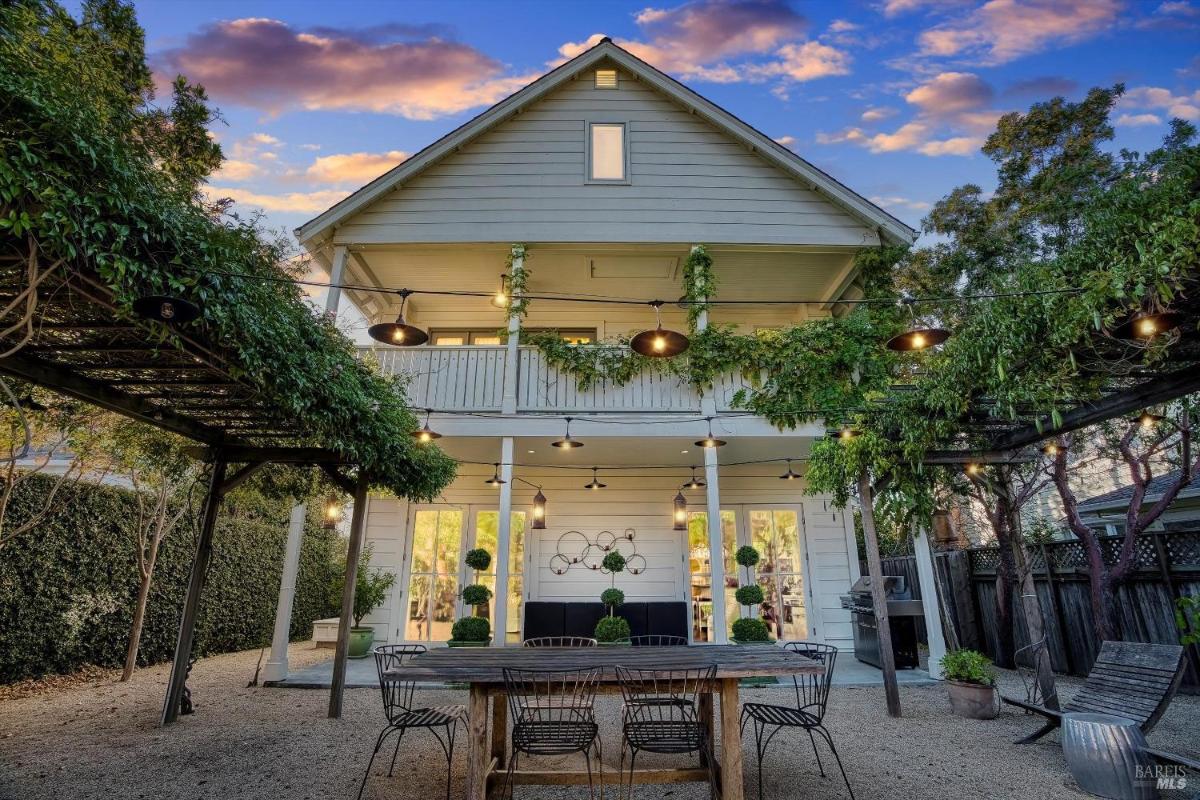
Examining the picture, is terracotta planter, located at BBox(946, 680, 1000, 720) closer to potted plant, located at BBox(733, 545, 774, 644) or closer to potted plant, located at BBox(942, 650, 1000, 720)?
potted plant, located at BBox(942, 650, 1000, 720)

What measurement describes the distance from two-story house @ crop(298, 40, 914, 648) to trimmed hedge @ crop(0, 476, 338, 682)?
269cm

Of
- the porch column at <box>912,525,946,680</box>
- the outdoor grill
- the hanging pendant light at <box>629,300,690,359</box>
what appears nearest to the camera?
the hanging pendant light at <box>629,300,690,359</box>

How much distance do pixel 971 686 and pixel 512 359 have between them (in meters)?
6.56

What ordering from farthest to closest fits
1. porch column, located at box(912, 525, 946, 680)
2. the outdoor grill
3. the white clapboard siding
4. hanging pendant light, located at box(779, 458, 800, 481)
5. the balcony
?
hanging pendant light, located at box(779, 458, 800, 481), the white clapboard siding, the balcony, the outdoor grill, porch column, located at box(912, 525, 946, 680)

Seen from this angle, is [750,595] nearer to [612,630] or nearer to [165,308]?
[612,630]

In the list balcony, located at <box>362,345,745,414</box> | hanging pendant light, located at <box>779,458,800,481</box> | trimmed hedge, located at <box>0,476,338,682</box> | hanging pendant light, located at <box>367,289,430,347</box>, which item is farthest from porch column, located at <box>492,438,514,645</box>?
hanging pendant light, located at <box>779,458,800,481</box>

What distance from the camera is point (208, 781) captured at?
382 centimetres

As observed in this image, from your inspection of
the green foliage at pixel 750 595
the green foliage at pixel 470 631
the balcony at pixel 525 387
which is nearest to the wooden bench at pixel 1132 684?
the green foliage at pixel 750 595

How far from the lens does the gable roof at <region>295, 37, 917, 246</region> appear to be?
807cm

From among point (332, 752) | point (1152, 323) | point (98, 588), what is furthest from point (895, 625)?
point (98, 588)

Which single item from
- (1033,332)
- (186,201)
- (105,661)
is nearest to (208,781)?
(186,201)

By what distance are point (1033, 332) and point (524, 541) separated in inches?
305

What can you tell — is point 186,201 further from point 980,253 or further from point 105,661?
point 980,253

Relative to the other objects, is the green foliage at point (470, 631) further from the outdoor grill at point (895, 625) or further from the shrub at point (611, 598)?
the outdoor grill at point (895, 625)
